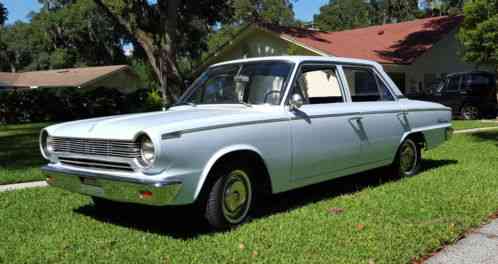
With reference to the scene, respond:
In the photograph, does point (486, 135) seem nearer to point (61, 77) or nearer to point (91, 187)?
point (91, 187)

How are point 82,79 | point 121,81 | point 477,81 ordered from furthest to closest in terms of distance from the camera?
point 121,81
point 82,79
point 477,81

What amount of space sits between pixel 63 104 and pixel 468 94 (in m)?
18.1

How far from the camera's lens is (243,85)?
5.88 m

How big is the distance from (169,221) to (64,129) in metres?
1.42

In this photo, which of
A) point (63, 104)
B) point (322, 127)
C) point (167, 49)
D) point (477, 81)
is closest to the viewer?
point (322, 127)

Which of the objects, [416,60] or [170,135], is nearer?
[170,135]

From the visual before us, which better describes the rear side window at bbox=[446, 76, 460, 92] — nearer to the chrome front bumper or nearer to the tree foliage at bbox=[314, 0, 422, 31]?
the chrome front bumper

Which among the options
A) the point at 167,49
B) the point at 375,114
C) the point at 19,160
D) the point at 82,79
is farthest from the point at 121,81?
the point at 375,114

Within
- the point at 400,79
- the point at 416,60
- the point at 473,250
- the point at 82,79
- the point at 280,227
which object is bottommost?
the point at 473,250

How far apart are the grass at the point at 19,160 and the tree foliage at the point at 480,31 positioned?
1338 cm

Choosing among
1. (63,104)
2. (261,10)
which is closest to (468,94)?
(63,104)

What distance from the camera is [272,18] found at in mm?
53844

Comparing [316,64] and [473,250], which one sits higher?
[316,64]

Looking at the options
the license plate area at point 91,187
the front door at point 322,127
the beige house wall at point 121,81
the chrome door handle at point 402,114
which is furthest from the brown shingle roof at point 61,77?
the license plate area at point 91,187
